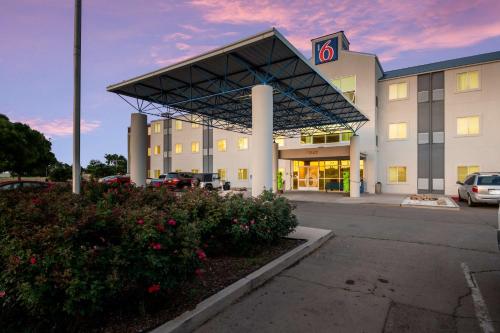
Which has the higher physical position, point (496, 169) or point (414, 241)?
point (496, 169)

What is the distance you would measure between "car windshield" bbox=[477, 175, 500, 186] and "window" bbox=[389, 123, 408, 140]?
34.7ft

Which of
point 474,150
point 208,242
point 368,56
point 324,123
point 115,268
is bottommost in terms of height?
point 208,242

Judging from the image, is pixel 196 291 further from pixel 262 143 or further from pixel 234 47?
Result: pixel 234 47

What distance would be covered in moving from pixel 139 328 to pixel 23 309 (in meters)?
1.37

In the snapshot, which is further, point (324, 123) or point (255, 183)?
point (324, 123)

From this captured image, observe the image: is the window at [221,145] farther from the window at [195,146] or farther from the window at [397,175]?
the window at [397,175]

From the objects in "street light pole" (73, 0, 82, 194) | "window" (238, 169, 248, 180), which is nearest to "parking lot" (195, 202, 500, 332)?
"street light pole" (73, 0, 82, 194)

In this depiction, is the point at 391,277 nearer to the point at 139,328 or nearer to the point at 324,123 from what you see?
the point at 139,328

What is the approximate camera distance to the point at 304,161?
1195 inches

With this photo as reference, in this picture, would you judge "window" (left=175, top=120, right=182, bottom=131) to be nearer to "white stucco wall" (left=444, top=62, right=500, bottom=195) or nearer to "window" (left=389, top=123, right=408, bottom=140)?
"window" (left=389, top=123, right=408, bottom=140)

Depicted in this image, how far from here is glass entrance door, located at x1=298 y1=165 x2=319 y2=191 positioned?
29.8 meters

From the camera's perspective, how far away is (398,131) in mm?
25906

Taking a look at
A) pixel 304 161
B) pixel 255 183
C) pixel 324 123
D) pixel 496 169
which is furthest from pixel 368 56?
pixel 255 183

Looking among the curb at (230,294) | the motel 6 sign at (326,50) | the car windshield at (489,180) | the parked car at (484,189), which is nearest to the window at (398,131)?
the motel 6 sign at (326,50)
